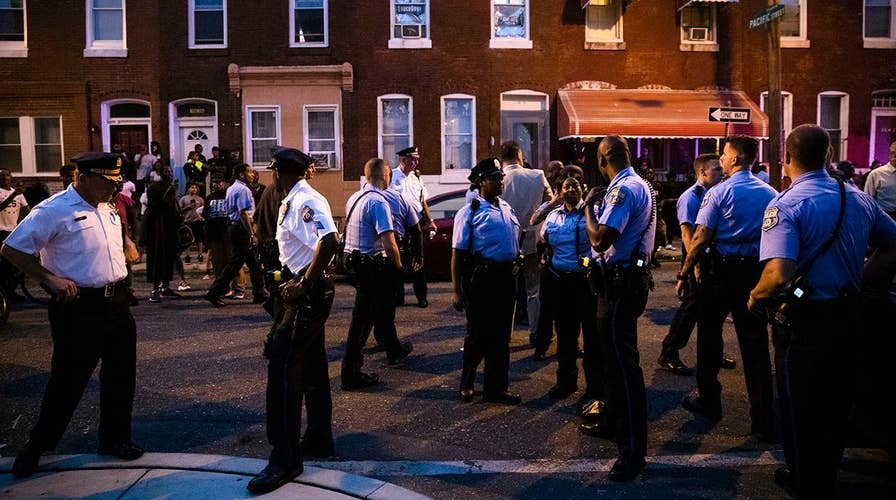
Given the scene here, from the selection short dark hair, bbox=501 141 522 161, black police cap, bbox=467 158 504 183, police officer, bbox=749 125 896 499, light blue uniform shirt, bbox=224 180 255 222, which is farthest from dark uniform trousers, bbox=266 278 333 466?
light blue uniform shirt, bbox=224 180 255 222

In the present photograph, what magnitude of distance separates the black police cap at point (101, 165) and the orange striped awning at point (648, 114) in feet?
55.9

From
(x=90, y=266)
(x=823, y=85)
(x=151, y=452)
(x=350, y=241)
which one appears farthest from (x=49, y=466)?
(x=823, y=85)

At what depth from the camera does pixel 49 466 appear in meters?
5.12

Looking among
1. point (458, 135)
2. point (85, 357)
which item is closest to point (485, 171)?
point (85, 357)

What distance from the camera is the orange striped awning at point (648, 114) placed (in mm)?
21594

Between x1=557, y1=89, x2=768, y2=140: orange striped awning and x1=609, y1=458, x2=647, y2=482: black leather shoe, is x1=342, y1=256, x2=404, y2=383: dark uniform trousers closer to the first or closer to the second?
x1=609, y1=458, x2=647, y2=482: black leather shoe

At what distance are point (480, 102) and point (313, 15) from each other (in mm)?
5281

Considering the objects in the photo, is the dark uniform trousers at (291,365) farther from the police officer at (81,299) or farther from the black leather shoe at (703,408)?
the black leather shoe at (703,408)

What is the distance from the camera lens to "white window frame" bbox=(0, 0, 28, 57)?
22.8 m

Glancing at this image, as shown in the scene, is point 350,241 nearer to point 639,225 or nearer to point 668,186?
point 639,225

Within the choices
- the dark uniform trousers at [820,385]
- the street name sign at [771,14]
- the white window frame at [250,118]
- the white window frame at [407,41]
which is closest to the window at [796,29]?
the street name sign at [771,14]

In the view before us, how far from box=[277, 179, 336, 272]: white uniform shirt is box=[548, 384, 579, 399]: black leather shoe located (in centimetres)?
290

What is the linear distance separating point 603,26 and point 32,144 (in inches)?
651

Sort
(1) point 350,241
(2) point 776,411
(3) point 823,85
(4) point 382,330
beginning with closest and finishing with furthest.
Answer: (2) point 776,411
(1) point 350,241
(4) point 382,330
(3) point 823,85
